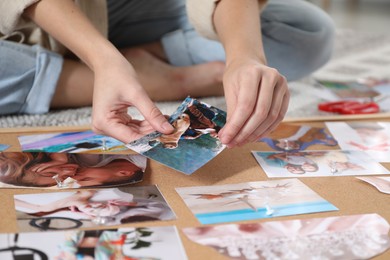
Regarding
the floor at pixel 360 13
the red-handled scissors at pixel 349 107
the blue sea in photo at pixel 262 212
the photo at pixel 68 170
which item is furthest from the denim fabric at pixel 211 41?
the floor at pixel 360 13

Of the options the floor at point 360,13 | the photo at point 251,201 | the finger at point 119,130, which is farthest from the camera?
the floor at point 360,13

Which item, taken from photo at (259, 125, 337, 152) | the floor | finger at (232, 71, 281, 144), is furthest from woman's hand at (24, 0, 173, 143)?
the floor

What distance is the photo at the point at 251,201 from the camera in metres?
0.67

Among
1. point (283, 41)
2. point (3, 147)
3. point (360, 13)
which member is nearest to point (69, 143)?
point (3, 147)

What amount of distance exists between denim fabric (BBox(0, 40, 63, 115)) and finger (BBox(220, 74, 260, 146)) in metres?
0.48

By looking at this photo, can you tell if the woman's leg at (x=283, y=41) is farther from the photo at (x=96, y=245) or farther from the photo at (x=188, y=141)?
the photo at (x=96, y=245)

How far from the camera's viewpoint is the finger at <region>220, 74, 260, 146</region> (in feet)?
2.39

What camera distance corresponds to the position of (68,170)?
780 millimetres

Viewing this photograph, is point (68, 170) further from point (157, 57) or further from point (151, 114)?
point (157, 57)

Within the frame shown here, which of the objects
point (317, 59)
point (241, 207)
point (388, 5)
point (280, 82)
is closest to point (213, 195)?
point (241, 207)

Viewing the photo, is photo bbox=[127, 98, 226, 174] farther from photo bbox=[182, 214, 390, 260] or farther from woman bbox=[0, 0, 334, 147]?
photo bbox=[182, 214, 390, 260]

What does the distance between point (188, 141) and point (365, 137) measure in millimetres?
339

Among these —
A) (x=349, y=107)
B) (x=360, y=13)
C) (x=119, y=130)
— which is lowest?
(x=360, y=13)

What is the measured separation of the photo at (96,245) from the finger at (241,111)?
169mm
